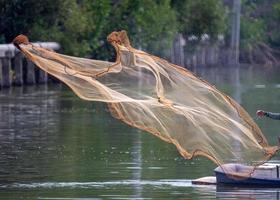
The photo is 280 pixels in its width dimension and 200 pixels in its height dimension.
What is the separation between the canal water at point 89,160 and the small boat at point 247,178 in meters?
0.33

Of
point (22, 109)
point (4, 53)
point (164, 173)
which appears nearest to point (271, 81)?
point (4, 53)

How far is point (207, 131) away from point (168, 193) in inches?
49.8

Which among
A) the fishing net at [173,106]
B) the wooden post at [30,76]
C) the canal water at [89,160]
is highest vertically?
the fishing net at [173,106]

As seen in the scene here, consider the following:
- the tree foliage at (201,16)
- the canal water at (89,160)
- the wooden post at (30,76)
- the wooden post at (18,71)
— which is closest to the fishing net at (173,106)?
the canal water at (89,160)

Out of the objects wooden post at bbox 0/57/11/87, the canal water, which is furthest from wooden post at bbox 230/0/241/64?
the canal water

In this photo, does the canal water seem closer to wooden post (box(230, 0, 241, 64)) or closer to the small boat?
the small boat

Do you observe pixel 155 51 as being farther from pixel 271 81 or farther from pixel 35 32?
pixel 35 32

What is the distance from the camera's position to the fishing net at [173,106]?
73.9 ft

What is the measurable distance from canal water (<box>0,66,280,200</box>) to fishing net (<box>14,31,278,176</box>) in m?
0.72

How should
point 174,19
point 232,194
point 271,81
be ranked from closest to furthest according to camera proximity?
1. point 232,194
2. point 271,81
3. point 174,19

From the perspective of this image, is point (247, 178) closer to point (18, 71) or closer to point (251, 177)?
point (251, 177)

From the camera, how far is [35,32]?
60.4 meters

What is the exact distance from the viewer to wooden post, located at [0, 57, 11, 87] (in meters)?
54.8

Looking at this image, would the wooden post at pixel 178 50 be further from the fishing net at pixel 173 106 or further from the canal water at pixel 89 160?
the fishing net at pixel 173 106
